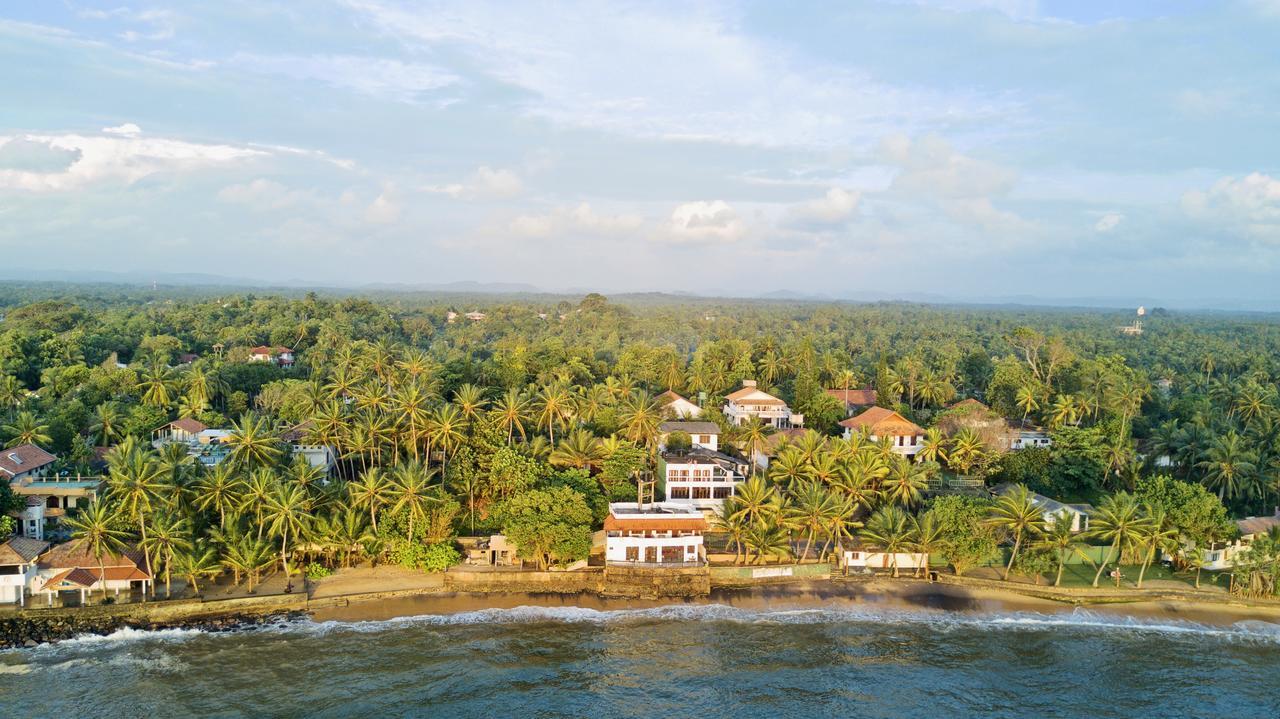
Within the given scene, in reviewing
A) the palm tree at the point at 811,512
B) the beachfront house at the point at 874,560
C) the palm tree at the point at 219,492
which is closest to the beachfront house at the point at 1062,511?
the beachfront house at the point at 874,560

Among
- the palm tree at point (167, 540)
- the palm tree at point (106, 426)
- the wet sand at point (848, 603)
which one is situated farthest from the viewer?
the palm tree at point (106, 426)

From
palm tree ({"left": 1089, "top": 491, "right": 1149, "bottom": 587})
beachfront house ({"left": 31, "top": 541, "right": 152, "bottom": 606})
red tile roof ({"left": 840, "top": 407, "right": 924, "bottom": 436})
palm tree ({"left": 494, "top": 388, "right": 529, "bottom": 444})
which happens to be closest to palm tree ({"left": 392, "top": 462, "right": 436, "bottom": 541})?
palm tree ({"left": 494, "top": 388, "right": 529, "bottom": 444})

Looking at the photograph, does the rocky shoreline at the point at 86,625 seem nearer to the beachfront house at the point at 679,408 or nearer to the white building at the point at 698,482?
the white building at the point at 698,482

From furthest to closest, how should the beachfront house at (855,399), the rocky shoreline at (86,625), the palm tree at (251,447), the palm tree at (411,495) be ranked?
the beachfront house at (855,399) < the palm tree at (251,447) < the palm tree at (411,495) < the rocky shoreline at (86,625)

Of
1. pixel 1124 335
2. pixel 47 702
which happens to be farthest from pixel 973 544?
pixel 1124 335

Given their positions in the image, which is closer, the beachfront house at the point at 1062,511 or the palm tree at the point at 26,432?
the beachfront house at the point at 1062,511

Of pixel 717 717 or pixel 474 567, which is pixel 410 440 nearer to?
pixel 474 567
